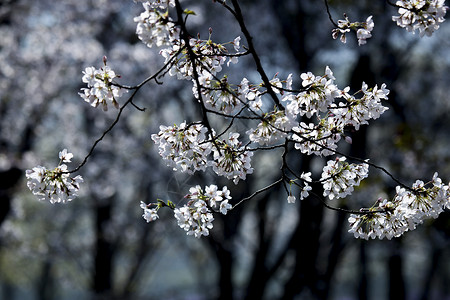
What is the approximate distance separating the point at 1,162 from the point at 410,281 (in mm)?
37190

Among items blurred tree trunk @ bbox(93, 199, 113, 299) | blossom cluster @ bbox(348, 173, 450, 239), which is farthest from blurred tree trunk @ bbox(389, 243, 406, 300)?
blossom cluster @ bbox(348, 173, 450, 239)

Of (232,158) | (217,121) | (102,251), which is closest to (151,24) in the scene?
(232,158)

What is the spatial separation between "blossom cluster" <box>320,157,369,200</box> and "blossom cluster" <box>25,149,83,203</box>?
1278mm

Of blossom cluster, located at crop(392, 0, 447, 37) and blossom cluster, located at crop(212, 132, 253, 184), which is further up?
blossom cluster, located at crop(392, 0, 447, 37)

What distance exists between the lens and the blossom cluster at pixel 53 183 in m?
2.57

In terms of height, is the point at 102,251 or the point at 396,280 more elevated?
the point at 102,251

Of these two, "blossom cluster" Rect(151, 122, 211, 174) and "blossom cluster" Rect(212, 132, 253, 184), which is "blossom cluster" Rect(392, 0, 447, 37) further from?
"blossom cluster" Rect(151, 122, 211, 174)

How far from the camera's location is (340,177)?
280cm

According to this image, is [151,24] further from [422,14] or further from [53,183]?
[422,14]

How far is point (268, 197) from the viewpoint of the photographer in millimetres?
9703

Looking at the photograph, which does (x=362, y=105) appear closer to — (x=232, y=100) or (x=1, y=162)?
(x=232, y=100)

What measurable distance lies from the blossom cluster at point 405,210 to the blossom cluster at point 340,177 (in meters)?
0.16

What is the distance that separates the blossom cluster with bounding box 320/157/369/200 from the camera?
2.78m

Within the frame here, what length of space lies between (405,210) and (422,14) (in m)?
0.98
